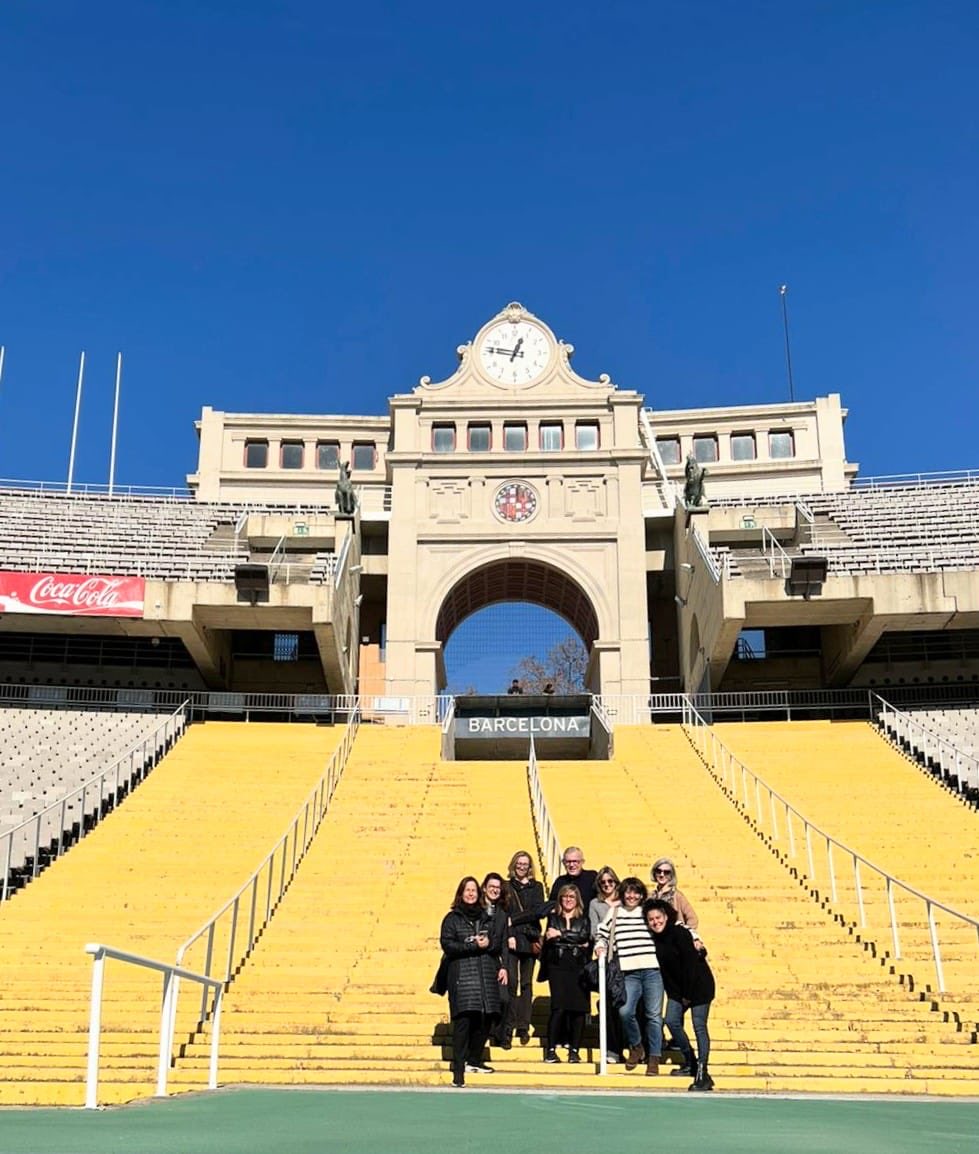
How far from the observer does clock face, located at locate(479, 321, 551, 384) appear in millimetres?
39344

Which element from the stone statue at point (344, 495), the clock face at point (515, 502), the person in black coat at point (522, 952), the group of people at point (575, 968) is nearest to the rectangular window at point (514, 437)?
the clock face at point (515, 502)

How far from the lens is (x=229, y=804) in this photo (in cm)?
1945

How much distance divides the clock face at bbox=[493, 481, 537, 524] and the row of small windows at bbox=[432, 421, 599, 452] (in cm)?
148

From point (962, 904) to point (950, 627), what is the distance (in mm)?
16368

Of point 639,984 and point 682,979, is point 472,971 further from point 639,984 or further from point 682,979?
point 682,979

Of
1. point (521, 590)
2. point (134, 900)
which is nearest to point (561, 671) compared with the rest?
point (521, 590)

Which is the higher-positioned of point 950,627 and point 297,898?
point 950,627

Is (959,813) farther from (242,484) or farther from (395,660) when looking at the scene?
(242,484)

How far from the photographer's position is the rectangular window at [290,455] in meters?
41.8

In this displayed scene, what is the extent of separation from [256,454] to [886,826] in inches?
1165

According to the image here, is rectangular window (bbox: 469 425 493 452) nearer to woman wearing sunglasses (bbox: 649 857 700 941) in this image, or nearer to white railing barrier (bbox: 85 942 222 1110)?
woman wearing sunglasses (bbox: 649 857 700 941)

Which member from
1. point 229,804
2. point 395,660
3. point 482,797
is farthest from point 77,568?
point 482,797

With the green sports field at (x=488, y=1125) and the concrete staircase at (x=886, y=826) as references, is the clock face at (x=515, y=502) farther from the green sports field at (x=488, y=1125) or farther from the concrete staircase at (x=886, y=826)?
the green sports field at (x=488, y=1125)

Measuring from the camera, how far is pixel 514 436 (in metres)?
38.3
